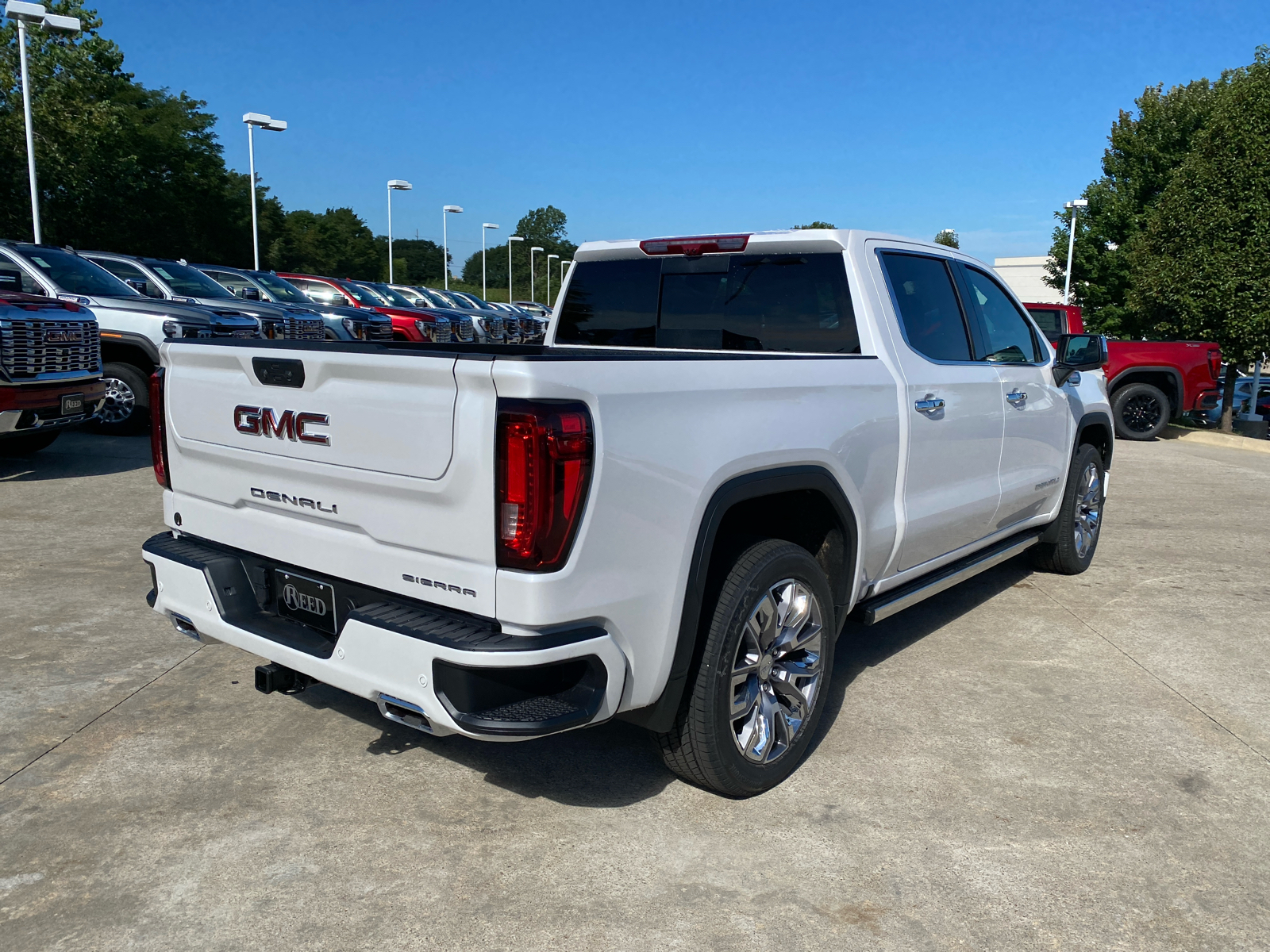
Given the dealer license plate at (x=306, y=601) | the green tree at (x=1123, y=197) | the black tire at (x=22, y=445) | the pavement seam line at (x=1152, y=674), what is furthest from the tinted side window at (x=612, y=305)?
the green tree at (x=1123, y=197)

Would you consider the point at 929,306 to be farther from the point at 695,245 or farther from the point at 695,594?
the point at 695,594

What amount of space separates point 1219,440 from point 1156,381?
5.61 ft

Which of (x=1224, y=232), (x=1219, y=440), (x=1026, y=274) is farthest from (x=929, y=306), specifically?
(x=1026, y=274)

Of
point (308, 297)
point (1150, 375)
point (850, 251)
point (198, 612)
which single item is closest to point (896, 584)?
point (850, 251)

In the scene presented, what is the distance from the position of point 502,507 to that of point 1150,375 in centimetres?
1481

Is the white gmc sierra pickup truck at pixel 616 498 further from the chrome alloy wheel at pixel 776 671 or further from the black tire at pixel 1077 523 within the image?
the black tire at pixel 1077 523

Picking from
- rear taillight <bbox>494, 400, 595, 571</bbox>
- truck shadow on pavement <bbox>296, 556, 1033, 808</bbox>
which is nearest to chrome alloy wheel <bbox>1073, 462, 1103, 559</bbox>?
truck shadow on pavement <bbox>296, 556, 1033, 808</bbox>

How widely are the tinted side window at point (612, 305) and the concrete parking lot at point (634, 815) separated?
5.97ft

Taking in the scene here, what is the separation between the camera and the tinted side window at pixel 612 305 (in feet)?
14.8

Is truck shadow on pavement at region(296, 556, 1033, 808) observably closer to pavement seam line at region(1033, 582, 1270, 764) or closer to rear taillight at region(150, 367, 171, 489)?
rear taillight at region(150, 367, 171, 489)

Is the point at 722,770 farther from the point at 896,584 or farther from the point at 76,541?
the point at 76,541

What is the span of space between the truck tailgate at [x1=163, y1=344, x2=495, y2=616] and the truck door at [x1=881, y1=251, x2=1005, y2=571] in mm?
2057

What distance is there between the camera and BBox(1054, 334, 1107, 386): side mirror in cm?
546

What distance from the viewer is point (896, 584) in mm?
4246
